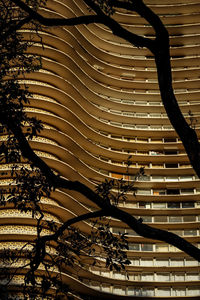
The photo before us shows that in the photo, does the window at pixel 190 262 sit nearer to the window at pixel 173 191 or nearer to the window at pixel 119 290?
the window at pixel 119 290

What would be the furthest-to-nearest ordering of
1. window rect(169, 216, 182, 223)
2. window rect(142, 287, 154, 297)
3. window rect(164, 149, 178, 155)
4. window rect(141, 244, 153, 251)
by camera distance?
window rect(164, 149, 178, 155) → window rect(169, 216, 182, 223) → window rect(141, 244, 153, 251) → window rect(142, 287, 154, 297)

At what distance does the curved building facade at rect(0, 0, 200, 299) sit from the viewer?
33.8 meters

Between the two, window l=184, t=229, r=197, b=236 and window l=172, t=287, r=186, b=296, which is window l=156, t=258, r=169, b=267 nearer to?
window l=172, t=287, r=186, b=296

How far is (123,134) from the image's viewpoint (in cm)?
4203

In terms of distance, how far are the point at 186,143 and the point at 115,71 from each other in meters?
36.8

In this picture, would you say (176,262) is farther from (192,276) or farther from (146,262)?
(146,262)

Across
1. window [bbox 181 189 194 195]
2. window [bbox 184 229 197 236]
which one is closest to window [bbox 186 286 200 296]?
window [bbox 184 229 197 236]

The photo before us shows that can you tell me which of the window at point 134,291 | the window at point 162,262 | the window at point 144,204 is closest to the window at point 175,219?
the window at point 144,204

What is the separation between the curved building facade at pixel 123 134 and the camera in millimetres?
33750

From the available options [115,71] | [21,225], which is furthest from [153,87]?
[21,225]

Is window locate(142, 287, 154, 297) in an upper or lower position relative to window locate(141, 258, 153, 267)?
lower

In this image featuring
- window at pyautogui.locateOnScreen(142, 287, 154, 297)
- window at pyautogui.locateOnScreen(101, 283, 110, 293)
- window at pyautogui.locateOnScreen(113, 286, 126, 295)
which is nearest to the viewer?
window at pyautogui.locateOnScreen(101, 283, 110, 293)

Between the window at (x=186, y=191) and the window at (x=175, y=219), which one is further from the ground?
the window at (x=186, y=191)

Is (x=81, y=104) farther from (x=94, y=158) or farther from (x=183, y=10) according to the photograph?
(x=183, y=10)
